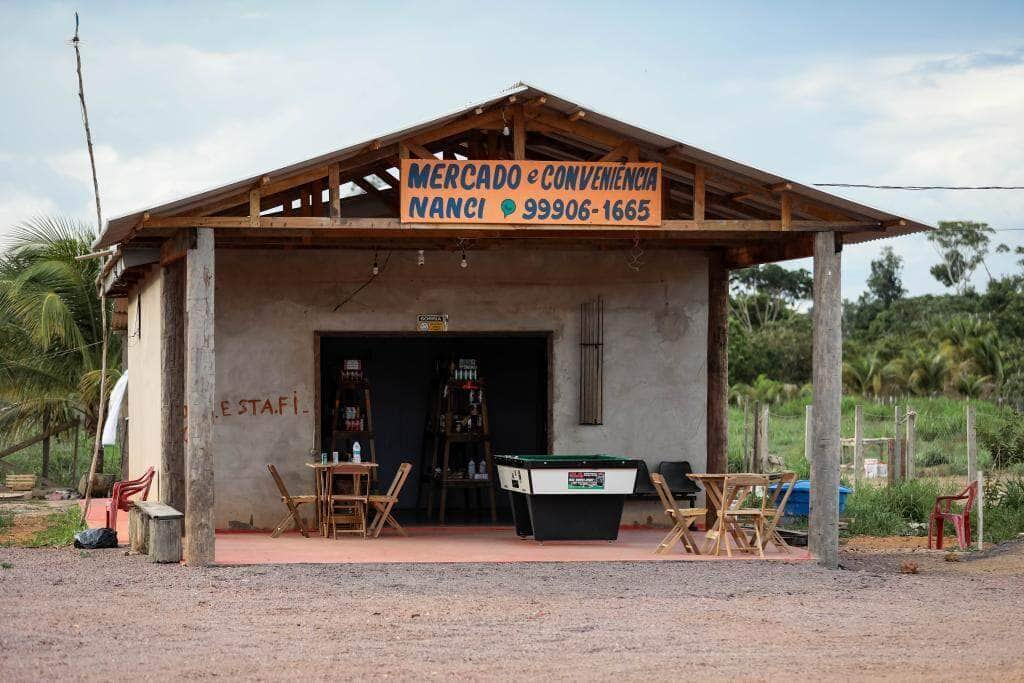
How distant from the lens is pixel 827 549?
11.5m

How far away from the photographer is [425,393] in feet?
55.3

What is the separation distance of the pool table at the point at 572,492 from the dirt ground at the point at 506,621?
1.14 m

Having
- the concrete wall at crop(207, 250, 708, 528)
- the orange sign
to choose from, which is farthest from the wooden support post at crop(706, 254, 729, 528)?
the orange sign

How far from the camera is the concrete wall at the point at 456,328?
44.3 ft

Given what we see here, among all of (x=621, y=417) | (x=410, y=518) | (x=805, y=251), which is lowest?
(x=410, y=518)

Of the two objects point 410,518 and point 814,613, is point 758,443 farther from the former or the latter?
point 814,613

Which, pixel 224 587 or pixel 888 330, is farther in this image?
pixel 888 330

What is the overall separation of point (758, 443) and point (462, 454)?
3.92 metres

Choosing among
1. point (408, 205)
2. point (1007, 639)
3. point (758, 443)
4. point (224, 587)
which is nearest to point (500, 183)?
point (408, 205)

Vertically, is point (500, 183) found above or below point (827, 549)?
above

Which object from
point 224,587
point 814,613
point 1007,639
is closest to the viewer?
point 1007,639

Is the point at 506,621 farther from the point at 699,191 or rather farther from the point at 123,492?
the point at 123,492

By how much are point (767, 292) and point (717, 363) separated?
4511cm

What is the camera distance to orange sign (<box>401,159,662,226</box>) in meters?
11.0
